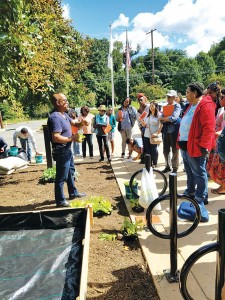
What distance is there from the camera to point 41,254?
314cm

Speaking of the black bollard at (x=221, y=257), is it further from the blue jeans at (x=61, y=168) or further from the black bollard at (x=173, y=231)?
the blue jeans at (x=61, y=168)

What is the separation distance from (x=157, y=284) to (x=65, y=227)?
1.48 m

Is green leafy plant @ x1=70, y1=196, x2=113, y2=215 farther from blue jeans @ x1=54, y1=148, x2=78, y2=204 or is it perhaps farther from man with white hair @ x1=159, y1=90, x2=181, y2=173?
man with white hair @ x1=159, y1=90, x2=181, y2=173

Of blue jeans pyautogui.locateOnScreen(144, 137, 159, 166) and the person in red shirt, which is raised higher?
the person in red shirt

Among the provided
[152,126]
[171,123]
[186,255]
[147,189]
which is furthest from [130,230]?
[152,126]

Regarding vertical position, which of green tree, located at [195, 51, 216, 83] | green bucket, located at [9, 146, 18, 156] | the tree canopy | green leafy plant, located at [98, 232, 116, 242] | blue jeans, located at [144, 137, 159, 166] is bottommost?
green leafy plant, located at [98, 232, 116, 242]

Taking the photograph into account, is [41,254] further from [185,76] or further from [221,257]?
[185,76]

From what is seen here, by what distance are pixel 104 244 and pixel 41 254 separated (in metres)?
0.78

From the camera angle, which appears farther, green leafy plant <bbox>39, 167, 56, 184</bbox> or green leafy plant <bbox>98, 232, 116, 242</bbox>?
green leafy plant <bbox>39, 167, 56, 184</bbox>

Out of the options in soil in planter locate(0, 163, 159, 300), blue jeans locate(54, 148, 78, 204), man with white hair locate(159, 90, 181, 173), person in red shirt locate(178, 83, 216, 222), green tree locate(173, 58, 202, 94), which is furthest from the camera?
green tree locate(173, 58, 202, 94)

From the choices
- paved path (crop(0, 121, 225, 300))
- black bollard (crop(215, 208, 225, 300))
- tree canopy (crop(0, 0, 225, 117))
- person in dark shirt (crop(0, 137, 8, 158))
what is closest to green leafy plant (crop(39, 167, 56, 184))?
tree canopy (crop(0, 0, 225, 117))

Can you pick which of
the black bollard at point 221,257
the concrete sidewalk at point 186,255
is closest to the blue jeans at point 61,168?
the concrete sidewalk at point 186,255

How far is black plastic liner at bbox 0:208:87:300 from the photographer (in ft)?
8.45

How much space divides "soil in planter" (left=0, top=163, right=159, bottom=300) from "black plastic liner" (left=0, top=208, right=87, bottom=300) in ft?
0.76
